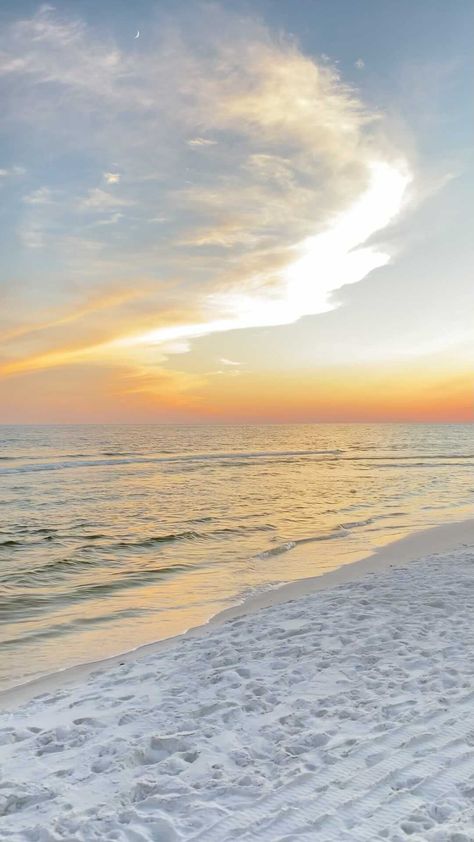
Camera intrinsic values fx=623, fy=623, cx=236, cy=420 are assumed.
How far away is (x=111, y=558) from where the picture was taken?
15.1m

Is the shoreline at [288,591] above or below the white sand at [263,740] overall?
below

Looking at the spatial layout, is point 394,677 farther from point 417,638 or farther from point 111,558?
point 111,558

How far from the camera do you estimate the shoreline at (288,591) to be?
7.29m

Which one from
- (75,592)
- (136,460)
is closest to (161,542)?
(75,592)

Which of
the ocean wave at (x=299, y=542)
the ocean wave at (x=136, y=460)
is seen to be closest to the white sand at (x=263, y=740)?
the ocean wave at (x=299, y=542)

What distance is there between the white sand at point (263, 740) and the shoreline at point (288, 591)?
21cm

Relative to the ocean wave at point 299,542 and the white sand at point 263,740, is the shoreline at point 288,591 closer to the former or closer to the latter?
the white sand at point 263,740

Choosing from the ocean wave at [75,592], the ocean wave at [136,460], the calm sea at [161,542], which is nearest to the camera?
the calm sea at [161,542]

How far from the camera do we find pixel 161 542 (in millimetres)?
16875

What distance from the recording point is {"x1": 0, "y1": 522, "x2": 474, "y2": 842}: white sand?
3938 millimetres

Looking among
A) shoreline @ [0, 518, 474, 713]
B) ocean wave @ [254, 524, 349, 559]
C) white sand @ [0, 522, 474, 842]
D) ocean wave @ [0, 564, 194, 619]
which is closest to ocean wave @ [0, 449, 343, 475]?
ocean wave @ [254, 524, 349, 559]

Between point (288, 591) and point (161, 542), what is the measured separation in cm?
619

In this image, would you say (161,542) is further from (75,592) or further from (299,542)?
(75,592)

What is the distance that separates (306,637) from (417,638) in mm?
1319
